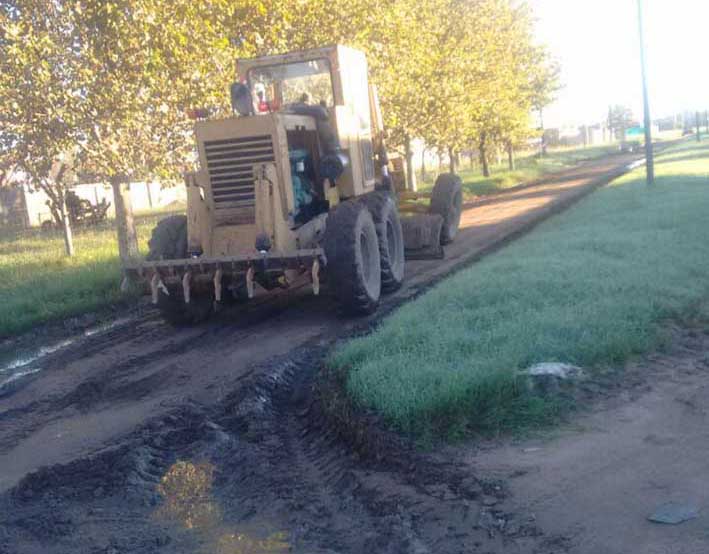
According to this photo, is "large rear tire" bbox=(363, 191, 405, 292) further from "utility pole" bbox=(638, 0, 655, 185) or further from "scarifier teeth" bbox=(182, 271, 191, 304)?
"utility pole" bbox=(638, 0, 655, 185)

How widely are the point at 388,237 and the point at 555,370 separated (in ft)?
18.7

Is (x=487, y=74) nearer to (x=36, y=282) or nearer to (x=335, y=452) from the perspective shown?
(x=36, y=282)

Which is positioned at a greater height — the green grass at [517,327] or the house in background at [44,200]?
the house in background at [44,200]

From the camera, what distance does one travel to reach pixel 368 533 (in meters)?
4.64

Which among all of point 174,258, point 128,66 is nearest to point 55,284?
point 128,66

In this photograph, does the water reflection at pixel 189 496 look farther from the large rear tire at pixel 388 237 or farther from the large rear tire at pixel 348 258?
the large rear tire at pixel 388 237

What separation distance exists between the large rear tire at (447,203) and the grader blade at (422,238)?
4.16 ft

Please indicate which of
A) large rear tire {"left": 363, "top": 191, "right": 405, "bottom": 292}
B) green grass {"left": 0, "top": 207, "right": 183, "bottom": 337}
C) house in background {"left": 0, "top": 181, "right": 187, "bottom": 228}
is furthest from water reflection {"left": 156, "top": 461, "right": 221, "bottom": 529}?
house in background {"left": 0, "top": 181, "right": 187, "bottom": 228}

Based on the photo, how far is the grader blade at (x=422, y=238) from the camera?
14047mm

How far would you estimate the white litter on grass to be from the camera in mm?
6336

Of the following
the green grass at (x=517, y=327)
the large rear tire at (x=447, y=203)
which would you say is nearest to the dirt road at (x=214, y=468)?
the green grass at (x=517, y=327)

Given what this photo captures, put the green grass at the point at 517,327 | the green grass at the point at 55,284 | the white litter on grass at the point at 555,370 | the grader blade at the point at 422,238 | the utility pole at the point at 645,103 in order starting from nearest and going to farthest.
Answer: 1. the green grass at the point at 517,327
2. the white litter on grass at the point at 555,370
3. the green grass at the point at 55,284
4. the grader blade at the point at 422,238
5. the utility pole at the point at 645,103

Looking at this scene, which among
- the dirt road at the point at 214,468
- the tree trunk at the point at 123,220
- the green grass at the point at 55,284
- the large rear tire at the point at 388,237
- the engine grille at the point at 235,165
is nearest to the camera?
the dirt road at the point at 214,468

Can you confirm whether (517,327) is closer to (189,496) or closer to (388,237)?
(189,496)
